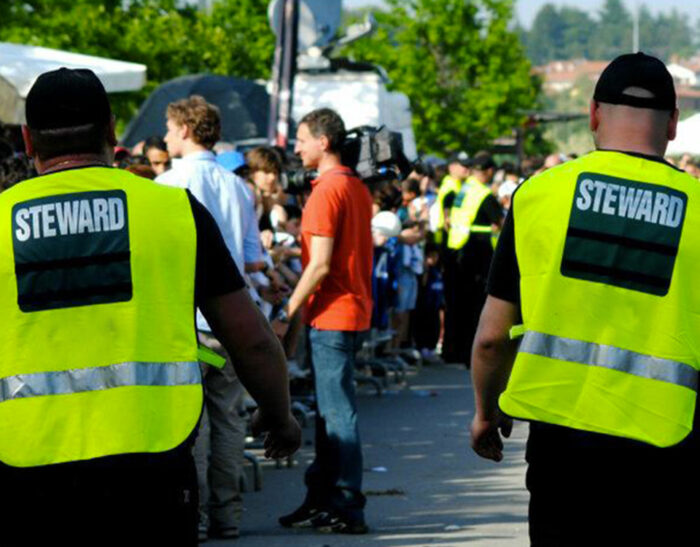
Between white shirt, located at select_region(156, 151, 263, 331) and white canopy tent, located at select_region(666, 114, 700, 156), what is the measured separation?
16.3m

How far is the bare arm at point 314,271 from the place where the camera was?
29.7ft

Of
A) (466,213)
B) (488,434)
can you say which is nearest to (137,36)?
(466,213)

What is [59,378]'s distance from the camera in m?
4.33

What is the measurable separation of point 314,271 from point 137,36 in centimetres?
2602

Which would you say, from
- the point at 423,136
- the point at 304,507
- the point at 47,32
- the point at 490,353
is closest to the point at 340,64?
the point at 47,32

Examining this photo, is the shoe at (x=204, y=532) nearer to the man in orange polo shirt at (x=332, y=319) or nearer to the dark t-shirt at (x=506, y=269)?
the man in orange polo shirt at (x=332, y=319)

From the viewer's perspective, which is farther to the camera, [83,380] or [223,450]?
[223,450]

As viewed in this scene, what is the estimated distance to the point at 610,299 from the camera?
4.74 metres

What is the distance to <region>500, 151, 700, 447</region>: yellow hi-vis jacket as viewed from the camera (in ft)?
15.5

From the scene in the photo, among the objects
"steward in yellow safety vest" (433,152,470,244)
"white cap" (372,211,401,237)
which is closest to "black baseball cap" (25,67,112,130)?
"white cap" (372,211,401,237)

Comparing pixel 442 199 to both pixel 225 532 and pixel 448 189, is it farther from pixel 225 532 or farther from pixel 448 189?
pixel 225 532

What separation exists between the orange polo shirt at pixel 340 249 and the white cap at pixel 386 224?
252 inches

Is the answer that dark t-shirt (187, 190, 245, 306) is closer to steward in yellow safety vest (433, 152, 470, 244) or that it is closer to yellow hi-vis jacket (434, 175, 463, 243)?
steward in yellow safety vest (433, 152, 470, 244)

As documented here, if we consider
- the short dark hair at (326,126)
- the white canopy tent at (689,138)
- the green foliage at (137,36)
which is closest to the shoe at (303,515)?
the short dark hair at (326,126)
